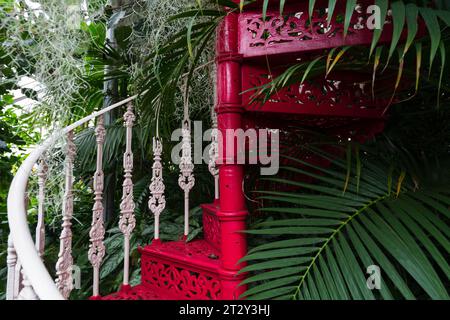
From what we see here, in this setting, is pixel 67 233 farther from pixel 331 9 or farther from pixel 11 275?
pixel 331 9

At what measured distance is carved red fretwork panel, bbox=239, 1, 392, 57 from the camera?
0.86 meters

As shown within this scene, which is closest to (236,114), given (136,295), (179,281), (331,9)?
(331,9)

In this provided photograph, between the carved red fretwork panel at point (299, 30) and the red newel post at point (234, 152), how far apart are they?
0.04 metres

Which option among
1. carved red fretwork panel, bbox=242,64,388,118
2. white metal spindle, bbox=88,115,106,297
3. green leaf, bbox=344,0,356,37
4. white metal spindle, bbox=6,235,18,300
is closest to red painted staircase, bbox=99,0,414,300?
carved red fretwork panel, bbox=242,64,388,118

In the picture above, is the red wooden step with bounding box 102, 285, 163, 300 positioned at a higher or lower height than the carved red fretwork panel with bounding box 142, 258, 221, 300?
lower

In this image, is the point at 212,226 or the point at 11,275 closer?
the point at 11,275

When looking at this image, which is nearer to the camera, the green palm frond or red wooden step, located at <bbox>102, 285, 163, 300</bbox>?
the green palm frond

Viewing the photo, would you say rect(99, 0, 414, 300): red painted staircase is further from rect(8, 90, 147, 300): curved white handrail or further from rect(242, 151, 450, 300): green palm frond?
rect(8, 90, 147, 300): curved white handrail

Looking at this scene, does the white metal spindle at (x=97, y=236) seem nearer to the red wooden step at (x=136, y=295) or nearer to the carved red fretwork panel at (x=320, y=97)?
the red wooden step at (x=136, y=295)

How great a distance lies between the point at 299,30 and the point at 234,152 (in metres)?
0.41

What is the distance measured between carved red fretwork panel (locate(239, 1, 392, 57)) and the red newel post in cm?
4

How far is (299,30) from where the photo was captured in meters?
0.92

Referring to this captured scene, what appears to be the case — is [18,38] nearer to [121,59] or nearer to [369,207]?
[121,59]

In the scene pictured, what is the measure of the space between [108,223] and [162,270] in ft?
3.08
